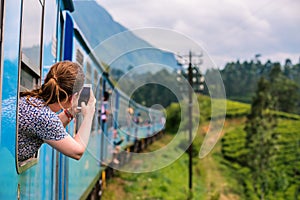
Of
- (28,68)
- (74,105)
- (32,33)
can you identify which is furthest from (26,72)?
(74,105)

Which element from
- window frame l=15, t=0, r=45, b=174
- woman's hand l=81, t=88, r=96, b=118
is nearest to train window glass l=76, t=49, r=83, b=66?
window frame l=15, t=0, r=45, b=174

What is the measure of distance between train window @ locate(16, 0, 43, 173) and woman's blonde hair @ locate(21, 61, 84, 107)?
141mm

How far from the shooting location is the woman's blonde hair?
192 centimetres

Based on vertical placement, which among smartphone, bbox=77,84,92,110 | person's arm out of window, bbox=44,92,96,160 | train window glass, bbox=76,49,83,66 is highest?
train window glass, bbox=76,49,83,66

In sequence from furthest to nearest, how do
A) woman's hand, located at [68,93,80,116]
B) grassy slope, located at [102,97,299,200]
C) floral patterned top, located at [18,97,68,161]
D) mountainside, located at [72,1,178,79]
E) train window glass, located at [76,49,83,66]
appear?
grassy slope, located at [102,97,299,200] → train window glass, located at [76,49,83,66] → mountainside, located at [72,1,178,79] → woman's hand, located at [68,93,80,116] → floral patterned top, located at [18,97,68,161]

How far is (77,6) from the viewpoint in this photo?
4051 millimetres

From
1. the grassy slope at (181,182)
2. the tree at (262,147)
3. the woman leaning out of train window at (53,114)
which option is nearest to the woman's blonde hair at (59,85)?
the woman leaning out of train window at (53,114)

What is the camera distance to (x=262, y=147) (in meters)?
18.9

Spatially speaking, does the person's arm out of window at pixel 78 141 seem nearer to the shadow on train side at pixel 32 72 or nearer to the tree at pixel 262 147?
the shadow on train side at pixel 32 72

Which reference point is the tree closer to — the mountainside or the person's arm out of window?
the mountainside

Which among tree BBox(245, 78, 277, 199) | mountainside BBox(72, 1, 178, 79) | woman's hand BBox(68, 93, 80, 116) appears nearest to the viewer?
woman's hand BBox(68, 93, 80, 116)

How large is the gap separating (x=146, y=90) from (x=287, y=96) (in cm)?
2594

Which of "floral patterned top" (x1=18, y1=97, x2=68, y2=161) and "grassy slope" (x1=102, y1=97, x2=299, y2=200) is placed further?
"grassy slope" (x1=102, y1=97, x2=299, y2=200)

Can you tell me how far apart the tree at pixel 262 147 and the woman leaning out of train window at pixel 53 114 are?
17140mm
